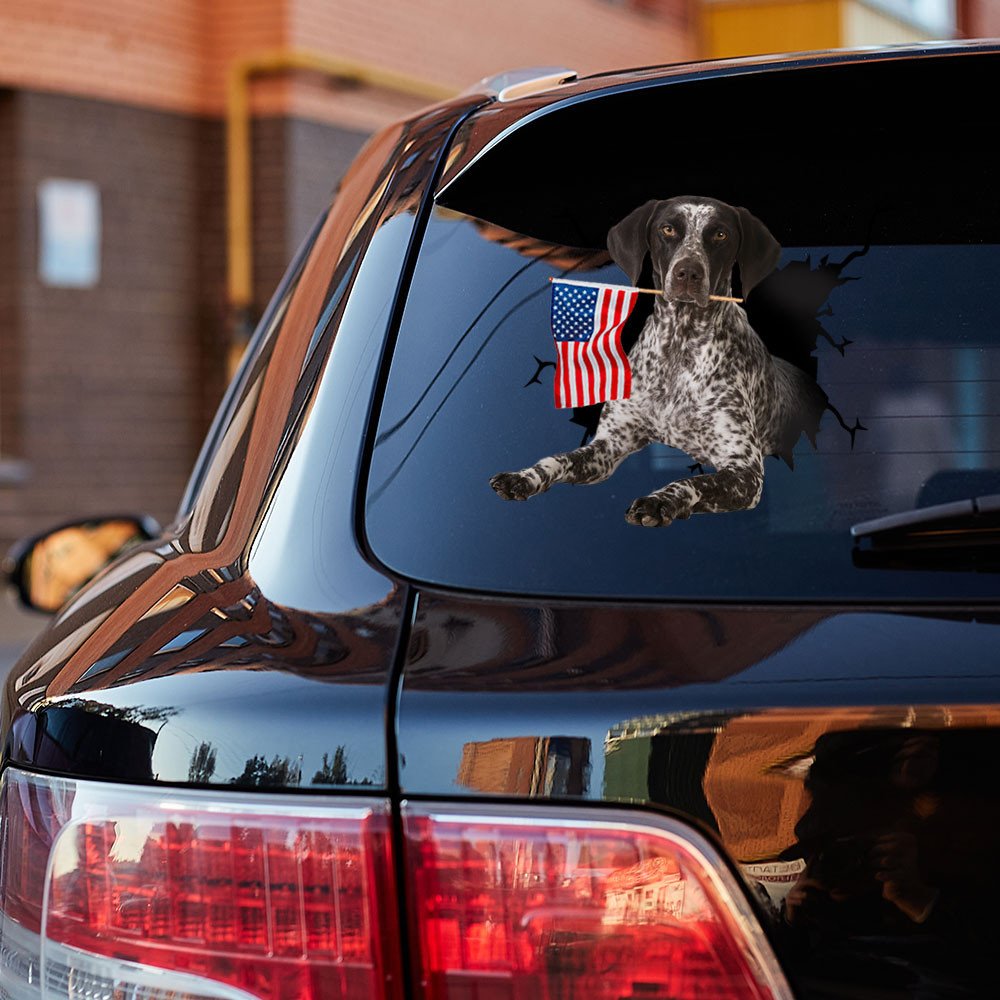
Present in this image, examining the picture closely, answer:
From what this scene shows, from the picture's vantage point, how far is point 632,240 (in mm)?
1462

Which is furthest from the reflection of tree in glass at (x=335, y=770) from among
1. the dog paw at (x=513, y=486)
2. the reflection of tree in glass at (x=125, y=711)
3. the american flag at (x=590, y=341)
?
the american flag at (x=590, y=341)

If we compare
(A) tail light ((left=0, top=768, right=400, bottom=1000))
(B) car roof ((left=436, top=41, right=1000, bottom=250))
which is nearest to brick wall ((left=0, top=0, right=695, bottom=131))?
(B) car roof ((left=436, top=41, right=1000, bottom=250))

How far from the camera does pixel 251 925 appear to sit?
117 cm

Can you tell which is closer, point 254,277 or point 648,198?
point 648,198

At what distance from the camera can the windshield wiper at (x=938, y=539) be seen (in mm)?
1247

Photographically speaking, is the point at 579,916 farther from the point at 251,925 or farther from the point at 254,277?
the point at 254,277

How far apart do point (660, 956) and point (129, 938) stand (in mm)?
397

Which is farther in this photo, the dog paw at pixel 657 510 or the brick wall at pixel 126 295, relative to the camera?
the brick wall at pixel 126 295

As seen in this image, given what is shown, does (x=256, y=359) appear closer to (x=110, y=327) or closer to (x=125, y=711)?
(x=125, y=711)

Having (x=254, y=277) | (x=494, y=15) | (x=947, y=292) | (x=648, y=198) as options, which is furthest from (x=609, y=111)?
(x=494, y=15)

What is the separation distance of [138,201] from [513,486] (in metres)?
10.2

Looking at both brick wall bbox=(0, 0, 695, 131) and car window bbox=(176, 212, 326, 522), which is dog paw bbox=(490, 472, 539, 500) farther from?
brick wall bbox=(0, 0, 695, 131)

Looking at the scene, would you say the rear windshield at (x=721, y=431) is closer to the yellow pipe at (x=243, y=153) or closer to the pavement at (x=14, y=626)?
the pavement at (x=14, y=626)

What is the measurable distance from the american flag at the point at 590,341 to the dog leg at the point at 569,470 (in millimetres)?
53
